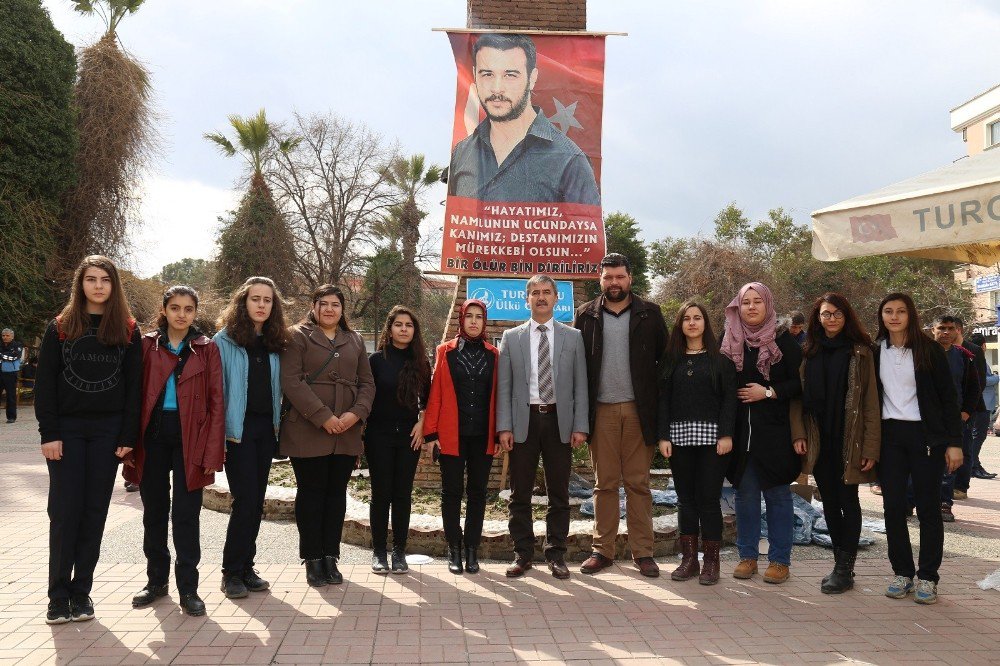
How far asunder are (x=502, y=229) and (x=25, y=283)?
581 inches

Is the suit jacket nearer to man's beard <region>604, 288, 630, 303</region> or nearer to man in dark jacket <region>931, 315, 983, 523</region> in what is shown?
man's beard <region>604, 288, 630, 303</region>

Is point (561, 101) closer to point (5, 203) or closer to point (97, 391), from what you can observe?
point (97, 391)

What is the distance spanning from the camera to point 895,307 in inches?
174

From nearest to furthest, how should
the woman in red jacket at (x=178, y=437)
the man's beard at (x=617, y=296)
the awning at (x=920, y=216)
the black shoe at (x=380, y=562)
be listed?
the awning at (x=920, y=216) < the woman in red jacket at (x=178, y=437) < the black shoe at (x=380, y=562) < the man's beard at (x=617, y=296)

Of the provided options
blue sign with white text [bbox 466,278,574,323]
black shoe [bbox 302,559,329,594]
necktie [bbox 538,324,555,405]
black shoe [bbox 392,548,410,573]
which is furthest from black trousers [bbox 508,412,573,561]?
blue sign with white text [bbox 466,278,574,323]

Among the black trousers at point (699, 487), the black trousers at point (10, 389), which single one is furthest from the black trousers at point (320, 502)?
the black trousers at point (10, 389)

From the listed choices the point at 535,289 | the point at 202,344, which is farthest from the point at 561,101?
the point at 202,344

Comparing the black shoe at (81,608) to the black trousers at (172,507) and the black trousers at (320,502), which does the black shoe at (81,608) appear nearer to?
the black trousers at (172,507)

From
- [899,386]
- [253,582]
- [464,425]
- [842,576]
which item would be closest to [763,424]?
[899,386]

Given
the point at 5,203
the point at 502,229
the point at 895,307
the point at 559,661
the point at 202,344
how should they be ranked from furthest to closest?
the point at 5,203
the point at 502,229
the point at 895,307
the point at 202,344
the point at 559,661

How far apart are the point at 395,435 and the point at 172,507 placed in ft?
4.53

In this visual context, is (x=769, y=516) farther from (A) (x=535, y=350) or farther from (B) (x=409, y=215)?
(B) (x=409, y=215)

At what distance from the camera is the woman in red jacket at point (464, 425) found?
4766 mm

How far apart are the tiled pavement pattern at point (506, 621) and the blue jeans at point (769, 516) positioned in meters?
0.22
